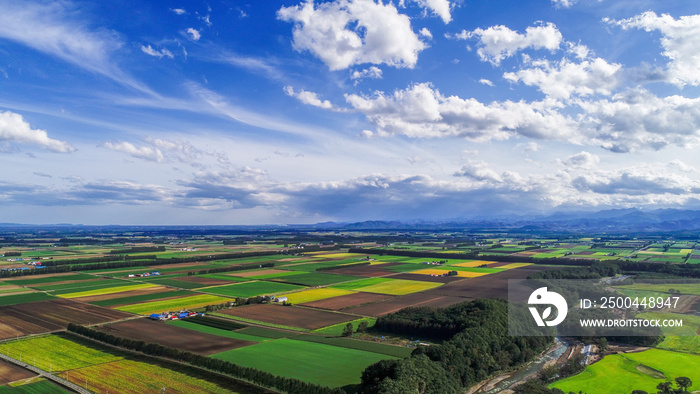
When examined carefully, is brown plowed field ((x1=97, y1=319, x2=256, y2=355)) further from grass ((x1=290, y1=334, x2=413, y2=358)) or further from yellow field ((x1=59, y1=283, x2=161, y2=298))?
yellow field ((x1=59, y1=283, x2=161, y2=298))

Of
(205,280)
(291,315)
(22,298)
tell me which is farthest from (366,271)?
(22,298)

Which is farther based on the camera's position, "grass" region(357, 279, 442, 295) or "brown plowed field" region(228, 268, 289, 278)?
"brown plowed field" region(228, 268, 289, 278)

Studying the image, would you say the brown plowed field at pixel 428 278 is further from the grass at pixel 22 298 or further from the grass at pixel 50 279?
the grass at pixel 50 279

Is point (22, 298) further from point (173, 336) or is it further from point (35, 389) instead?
point (35, 389)

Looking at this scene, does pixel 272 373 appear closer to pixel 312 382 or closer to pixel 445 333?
pixel 312 382

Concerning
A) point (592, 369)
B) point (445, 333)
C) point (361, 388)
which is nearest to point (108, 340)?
point (361, 388)

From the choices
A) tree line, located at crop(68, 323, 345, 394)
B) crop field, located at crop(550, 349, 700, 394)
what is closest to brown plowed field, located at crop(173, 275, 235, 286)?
tree line, located at crop(68, 323, 345, 394)

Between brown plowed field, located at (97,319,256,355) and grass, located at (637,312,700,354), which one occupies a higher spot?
brown plowed field, located at (97,319,256,355)

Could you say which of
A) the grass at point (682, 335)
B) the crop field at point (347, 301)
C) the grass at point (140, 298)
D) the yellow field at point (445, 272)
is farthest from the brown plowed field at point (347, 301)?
the grass at point (682, 335)
